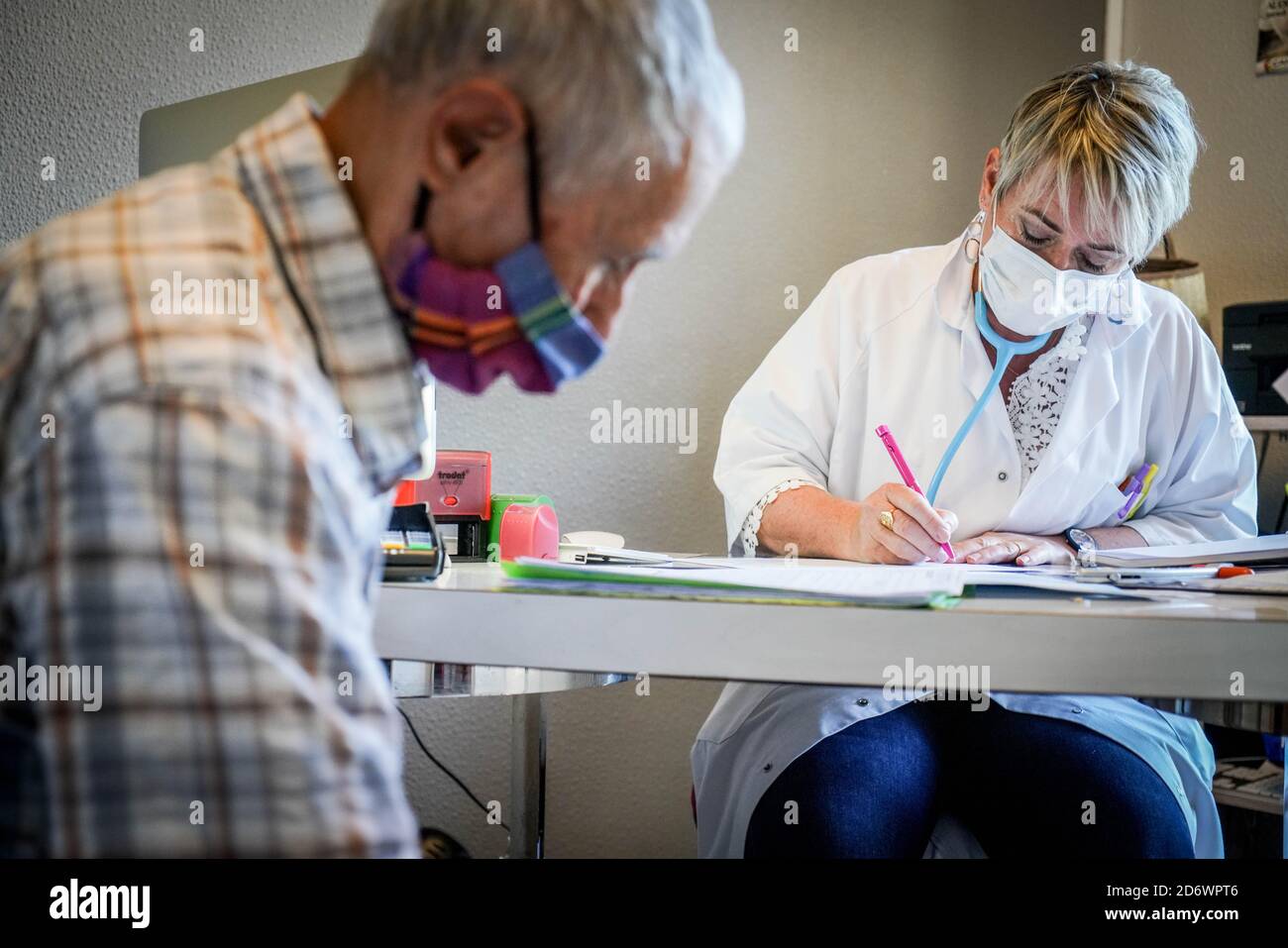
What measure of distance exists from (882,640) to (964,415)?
725 mm

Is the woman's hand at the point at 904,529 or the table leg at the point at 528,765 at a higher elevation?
the woman's hand at the point at 904,529

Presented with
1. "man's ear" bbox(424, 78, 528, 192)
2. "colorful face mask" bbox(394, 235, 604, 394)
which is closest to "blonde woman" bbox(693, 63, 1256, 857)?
"colorful face mask" bbox(394, 235, 604, 394)

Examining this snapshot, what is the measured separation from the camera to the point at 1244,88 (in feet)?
6.43

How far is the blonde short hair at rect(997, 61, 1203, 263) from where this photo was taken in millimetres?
1233

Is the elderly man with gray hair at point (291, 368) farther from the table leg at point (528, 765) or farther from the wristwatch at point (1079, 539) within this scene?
the table leg at point (528, 765)

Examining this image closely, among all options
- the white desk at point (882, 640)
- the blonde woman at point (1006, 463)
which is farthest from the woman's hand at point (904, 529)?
the white desk at point (882, 640)

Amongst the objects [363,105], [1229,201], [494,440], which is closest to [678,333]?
[494,440]

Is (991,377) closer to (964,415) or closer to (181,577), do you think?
(964,415)

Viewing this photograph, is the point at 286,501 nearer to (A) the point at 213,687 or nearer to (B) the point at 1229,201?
(A) the point at 213,687

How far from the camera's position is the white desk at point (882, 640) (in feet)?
2.23

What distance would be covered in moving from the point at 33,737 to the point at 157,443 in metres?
0.14

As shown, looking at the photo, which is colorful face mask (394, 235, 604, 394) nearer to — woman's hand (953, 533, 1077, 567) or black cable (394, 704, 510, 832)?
woman's hand (953, 533, 1077, 567)

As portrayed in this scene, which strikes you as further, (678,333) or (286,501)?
(678,333)
